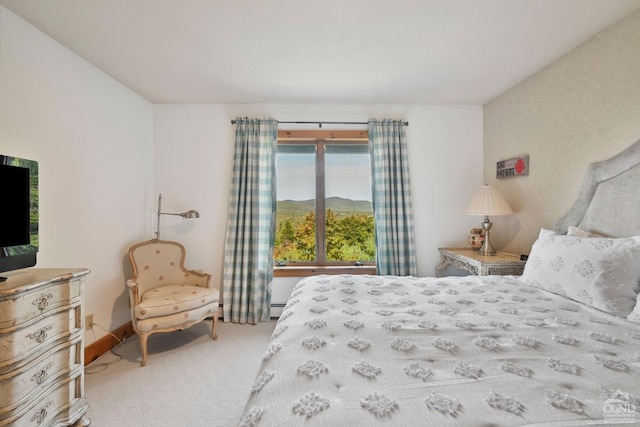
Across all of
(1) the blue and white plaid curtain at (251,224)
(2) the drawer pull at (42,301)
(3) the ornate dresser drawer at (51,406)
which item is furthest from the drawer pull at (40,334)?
(1) the blue and white plaid curtain at (251,224)

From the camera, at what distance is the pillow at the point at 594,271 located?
1438 mm

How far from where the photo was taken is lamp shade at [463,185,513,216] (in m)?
2.71

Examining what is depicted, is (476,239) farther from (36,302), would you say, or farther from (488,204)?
(36,302)

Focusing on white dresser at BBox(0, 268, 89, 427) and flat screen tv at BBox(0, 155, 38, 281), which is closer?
white dresser at BBox(0, 268, 89, 427)

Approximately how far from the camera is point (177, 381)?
2117mm

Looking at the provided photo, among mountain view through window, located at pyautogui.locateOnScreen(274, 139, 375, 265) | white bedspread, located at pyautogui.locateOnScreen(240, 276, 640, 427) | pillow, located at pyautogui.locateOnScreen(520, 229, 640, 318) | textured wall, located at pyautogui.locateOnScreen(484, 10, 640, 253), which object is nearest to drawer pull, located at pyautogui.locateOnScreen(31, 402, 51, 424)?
white bedspread, located at pyautogui.locateOnScreen(240, 276, 640, 427)

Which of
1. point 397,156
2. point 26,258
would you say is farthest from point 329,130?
point 26,258

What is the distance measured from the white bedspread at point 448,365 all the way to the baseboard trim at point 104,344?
211 centimetres

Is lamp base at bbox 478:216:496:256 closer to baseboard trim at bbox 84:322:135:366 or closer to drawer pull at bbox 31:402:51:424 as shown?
drawer pull at bbox 31:402:51:424

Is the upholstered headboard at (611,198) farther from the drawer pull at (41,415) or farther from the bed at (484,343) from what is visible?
the drawer pull at (41,415)

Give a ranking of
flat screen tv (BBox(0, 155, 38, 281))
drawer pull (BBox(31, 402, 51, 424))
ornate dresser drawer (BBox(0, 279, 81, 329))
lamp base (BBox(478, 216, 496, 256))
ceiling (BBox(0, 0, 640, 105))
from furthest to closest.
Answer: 1. lamp base (BBox(478, 216, 496, 256))
2. ceiling (BBox(0, 0, 640, 105))
3. flat screen tv (BBox(0, 155, 38, 281))
4. drawer pull (BBox(31, 402, 51, 424))
5. ornate dresser drawer (BBox(0, 279, 81, 329))

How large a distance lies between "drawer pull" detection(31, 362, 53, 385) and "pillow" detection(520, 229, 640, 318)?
3015 millimetres

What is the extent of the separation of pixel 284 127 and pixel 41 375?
9.60ft

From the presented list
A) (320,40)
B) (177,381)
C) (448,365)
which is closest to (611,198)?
(448,365)
